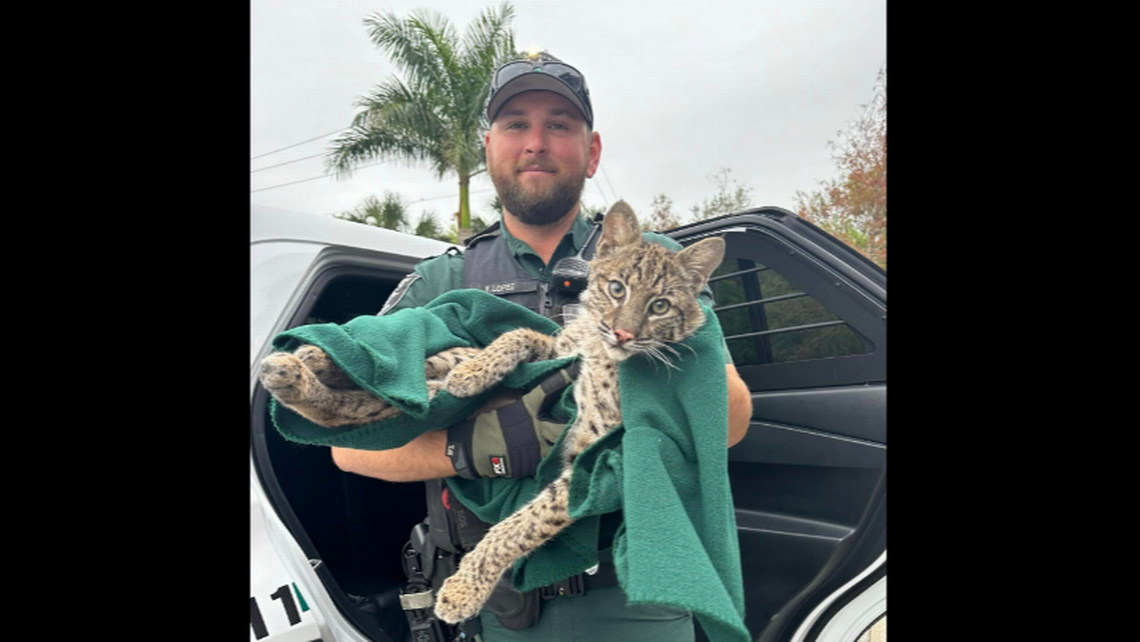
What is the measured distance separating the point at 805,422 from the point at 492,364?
1.72 m

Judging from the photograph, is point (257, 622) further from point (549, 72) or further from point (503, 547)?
point (549, 72)

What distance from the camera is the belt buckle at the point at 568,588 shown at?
6.81 ft

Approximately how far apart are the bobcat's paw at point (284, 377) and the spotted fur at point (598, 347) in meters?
0.43

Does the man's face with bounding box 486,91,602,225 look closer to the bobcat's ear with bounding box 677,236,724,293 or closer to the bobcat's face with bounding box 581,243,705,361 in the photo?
the bobcat's face with bounding box 581,243,705,361

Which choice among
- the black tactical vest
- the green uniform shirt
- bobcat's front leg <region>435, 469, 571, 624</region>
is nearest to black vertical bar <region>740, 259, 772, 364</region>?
the green uniform shirt

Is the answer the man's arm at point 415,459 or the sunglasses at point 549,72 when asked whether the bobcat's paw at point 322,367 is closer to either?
the man's arm at point 415,459

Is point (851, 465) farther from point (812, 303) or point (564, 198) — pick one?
point (564, 198)

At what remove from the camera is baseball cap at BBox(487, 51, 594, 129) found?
228 cm

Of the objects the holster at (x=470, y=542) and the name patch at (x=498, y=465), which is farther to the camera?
the holster at (x=470, y=542)

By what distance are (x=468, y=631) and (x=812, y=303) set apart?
216 centimetres

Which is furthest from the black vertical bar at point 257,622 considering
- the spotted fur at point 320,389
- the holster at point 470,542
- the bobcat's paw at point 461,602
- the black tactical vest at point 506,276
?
the black tactical vest at point 506,276

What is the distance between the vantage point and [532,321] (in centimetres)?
209

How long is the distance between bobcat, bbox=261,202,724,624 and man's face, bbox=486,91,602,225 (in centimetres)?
58

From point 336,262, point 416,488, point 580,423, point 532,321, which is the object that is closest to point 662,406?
point 580,423
